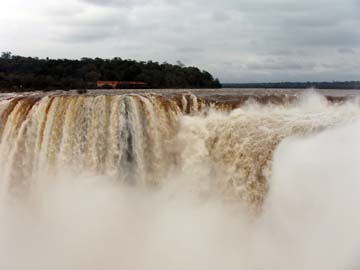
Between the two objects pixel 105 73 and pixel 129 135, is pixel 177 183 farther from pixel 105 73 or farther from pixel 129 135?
pixel 105 73

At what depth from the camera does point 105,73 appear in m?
34.6

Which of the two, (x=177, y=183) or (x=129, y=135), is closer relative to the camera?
(x=177, y=183)

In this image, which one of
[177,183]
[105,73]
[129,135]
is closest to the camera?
[177,183]

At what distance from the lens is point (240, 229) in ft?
33.2

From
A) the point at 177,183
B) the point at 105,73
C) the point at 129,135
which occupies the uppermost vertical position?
the point at 105,73

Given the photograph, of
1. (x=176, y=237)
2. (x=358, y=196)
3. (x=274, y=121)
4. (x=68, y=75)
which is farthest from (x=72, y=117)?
(x=68, y=75)

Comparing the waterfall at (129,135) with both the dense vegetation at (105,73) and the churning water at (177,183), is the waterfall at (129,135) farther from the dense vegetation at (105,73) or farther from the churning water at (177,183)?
the dense vegetation at (105,73)

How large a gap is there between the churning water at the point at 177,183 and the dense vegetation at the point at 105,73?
15719 mm

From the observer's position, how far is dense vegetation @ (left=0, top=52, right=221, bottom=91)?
99.1ft

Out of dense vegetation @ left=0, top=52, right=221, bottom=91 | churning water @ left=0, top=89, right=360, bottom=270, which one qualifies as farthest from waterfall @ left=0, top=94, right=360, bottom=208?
dense vegetation @ left=0, top=52, right=221, bottom=91

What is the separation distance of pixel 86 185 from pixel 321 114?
258 inches

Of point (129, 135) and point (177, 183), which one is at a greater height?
point (129, 135)

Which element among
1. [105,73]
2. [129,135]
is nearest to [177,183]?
[129,135]

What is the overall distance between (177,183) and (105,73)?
24.1 meters
